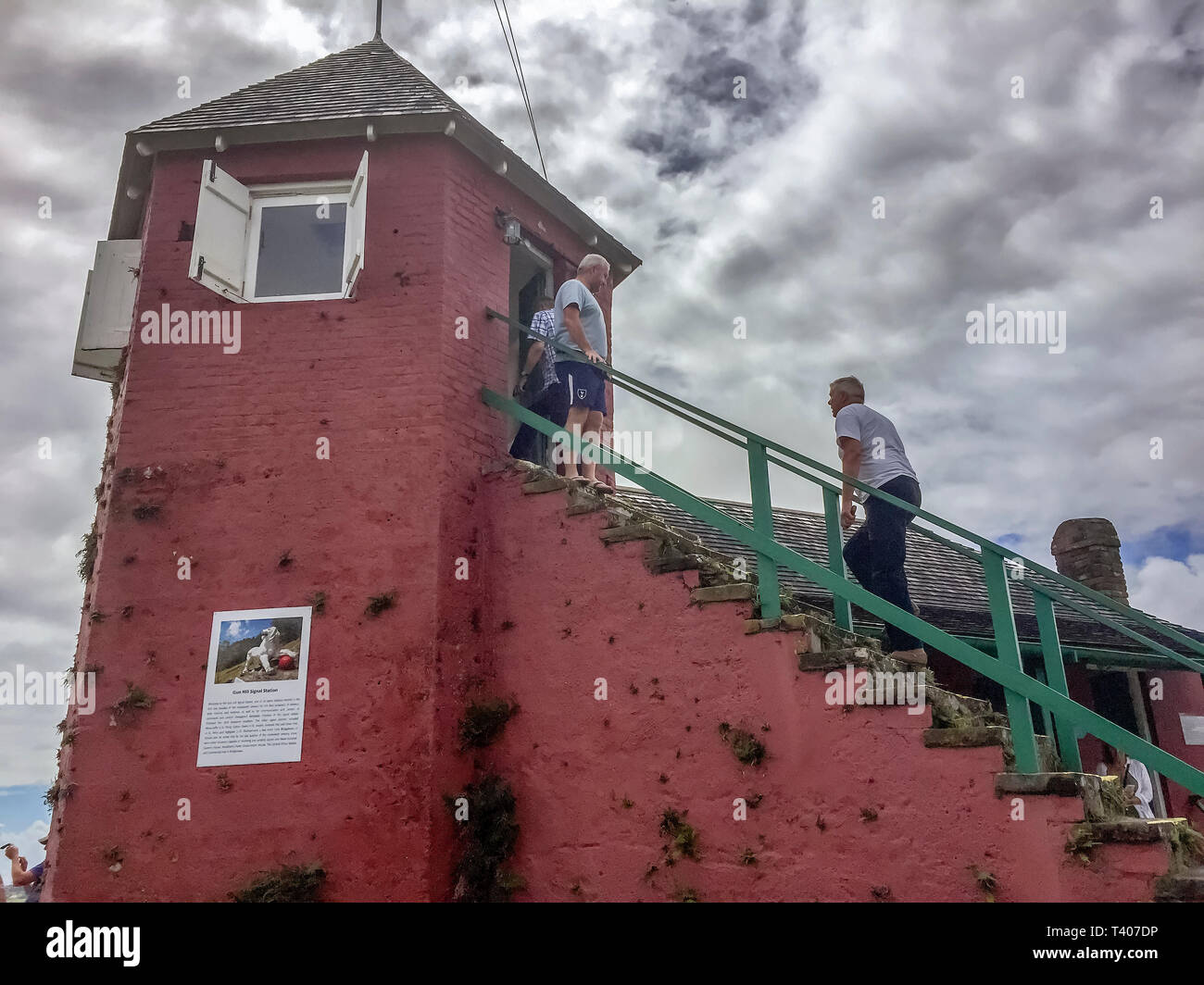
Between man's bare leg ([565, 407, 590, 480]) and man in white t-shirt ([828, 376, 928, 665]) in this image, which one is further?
man's bare leg ([565, 407, 590, 480])

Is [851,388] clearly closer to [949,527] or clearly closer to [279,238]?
[949,527]

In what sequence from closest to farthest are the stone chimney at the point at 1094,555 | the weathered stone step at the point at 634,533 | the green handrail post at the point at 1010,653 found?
the green handrail post at the point at 1010,653, the weathered stone step at the point at 634,533, the stone chimney at the point at 1094,555

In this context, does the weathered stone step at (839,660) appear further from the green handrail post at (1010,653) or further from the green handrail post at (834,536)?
the green handrail post at (834,536)

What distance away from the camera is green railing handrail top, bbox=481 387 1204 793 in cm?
395

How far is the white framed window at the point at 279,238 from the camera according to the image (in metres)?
6.69

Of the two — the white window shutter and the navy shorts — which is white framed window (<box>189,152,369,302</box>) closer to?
the white window shutter

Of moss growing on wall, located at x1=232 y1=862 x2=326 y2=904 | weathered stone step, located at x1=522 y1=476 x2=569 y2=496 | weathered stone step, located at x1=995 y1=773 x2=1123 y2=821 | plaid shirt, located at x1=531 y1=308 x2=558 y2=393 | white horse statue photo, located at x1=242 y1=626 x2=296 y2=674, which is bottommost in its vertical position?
moss growing on wall, located at x1=232 y1=862 x2=326 y2=904

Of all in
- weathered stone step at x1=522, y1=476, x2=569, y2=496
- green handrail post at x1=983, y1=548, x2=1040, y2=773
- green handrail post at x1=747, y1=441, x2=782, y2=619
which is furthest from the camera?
weathered stone step at x1=522, y1=476, x2=569, y2=496

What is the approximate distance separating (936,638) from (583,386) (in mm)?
3296

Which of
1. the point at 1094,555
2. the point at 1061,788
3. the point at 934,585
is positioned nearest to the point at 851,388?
the point at 1061,788

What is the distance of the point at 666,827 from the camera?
5332 mm

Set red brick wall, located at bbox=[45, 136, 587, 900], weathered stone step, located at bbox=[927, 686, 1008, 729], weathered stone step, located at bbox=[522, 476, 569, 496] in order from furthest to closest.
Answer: weathered stone step, located at bbox=[522, 476, 569, 496], red brick wall, located at bbox=[45, 136, 587, 900], weathered stone step, located at bbox=[927, 686, 1008, 729]

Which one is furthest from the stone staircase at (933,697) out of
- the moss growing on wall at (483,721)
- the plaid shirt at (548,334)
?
the moss growing on wall at (483,721)

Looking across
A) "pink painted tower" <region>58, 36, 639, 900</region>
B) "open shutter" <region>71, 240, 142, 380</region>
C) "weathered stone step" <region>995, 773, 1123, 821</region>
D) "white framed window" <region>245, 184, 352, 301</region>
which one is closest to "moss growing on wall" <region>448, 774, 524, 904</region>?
"pink painted tower" <region>58, 36, 639, 900</region>
